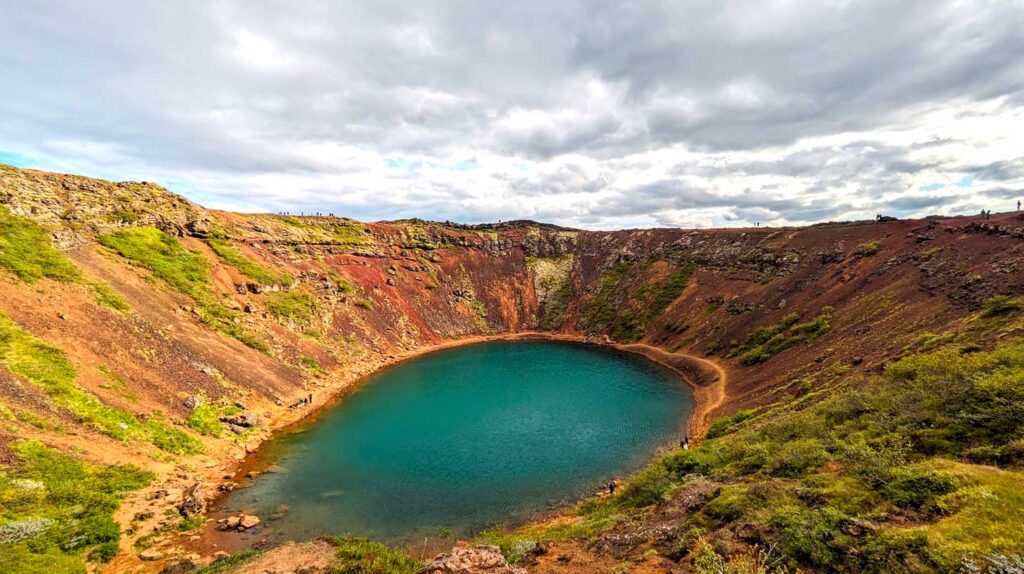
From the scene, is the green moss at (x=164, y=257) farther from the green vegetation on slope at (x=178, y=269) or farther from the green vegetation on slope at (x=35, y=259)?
the green vegetation on slope at (x=35, y=259)

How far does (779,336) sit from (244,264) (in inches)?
2851

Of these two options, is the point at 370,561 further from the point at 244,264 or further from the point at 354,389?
the point at 244,264

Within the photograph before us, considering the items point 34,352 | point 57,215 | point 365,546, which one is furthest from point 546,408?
point 57,215

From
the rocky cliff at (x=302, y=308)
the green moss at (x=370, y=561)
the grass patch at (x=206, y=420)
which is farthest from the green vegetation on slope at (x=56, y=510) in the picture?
the green moss at (x=370, y=561)

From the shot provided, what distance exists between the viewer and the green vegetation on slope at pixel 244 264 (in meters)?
59.2

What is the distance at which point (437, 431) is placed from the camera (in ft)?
134

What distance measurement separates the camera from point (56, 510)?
798 inches

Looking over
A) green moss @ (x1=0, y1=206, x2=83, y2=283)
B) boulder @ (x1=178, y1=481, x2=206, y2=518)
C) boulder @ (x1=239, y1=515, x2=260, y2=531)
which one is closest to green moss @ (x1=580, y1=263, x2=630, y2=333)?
boulder @ (x1=239, y1=515, x2=260, y2=531)

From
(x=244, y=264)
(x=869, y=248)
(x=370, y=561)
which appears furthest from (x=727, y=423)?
(x=244, y=264)

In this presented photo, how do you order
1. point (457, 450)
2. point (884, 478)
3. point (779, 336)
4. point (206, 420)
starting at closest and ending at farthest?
point (884, 478) < point (206, 420) < point (457, 450) < point (779, 336)

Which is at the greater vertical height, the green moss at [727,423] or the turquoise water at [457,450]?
the green moss at [727,423]

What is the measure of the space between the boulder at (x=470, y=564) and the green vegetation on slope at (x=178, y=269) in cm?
4435

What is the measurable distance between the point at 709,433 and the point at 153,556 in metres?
36.6

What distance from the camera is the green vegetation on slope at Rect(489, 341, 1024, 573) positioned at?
8750mm
